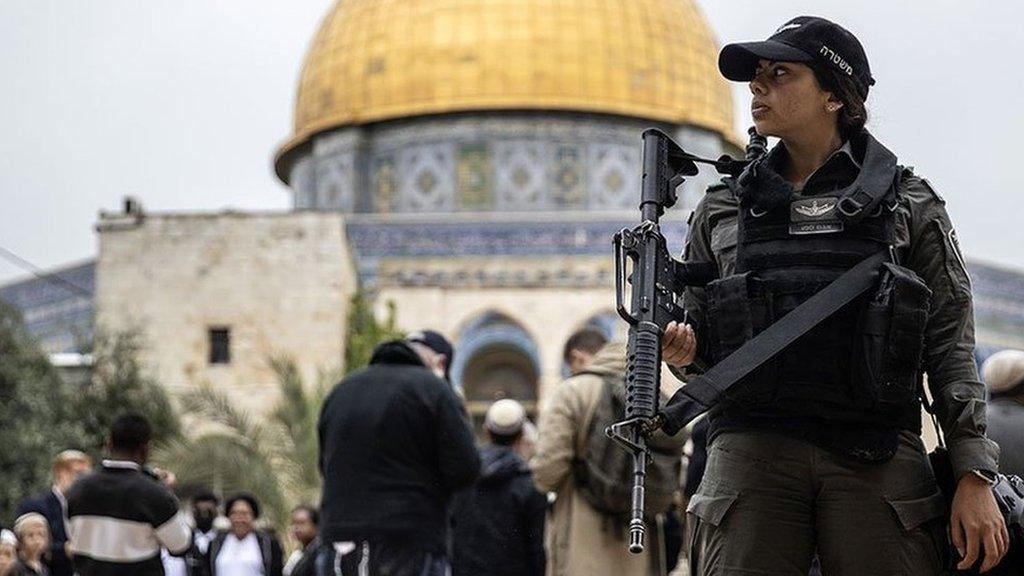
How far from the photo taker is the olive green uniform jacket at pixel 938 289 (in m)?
3.64

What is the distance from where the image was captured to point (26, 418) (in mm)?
20281

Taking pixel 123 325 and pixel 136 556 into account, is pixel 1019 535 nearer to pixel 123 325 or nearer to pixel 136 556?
pixel 136 556

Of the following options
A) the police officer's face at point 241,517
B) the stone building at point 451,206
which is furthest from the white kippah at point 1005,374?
the stone building at point 451,206

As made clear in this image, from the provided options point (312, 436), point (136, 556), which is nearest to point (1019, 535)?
point (136, 556)

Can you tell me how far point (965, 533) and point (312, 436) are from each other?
1653 cm

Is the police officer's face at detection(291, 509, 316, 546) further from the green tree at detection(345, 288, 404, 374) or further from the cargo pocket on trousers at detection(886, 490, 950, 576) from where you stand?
the green tree at detection(345, 288, 404, 374)

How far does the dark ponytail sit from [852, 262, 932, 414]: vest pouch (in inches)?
14.4

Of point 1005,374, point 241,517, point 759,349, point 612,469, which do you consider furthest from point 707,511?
point 241,517

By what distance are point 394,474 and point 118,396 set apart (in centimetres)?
1891

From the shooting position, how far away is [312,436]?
1984 cm

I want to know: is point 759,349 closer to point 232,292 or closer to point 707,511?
point 707,511

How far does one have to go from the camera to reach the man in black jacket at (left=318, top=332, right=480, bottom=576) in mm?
6191

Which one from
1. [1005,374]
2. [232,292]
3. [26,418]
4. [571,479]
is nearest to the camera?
[1005,374]

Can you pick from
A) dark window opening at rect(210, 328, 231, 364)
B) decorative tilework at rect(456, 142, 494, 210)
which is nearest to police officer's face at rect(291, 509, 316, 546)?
dark window opening at rect(210, 328, 231, 364)
